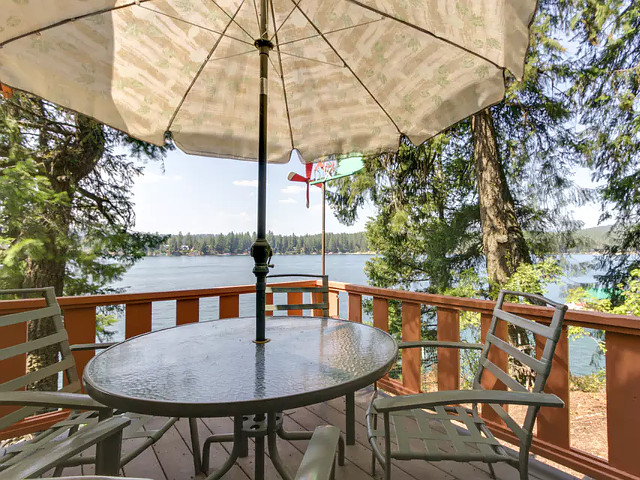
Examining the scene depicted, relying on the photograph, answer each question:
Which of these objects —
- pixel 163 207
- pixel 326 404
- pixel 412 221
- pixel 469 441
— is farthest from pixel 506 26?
pixel 163 207

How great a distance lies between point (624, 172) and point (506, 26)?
684cm

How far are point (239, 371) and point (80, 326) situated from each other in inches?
65.1

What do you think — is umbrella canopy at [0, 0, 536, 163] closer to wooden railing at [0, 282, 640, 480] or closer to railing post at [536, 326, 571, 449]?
wooden railing at [0, 282, 640, 480]

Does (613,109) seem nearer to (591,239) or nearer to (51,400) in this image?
(591,239)

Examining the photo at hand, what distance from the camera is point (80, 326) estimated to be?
2.05 metres

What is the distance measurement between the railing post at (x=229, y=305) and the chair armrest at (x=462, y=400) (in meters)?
2.03

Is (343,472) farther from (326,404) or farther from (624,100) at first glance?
(624,100)

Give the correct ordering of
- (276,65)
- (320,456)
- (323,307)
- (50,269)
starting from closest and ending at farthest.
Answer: (320,456) → (276,65) → (323,307) → (50,269)

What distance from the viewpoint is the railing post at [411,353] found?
232 centimetres

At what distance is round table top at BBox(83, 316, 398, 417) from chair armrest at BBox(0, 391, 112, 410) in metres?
0.04

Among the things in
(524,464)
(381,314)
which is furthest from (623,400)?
(381,314)

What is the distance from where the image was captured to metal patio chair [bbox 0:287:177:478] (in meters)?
0.87

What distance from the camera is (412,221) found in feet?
28.0

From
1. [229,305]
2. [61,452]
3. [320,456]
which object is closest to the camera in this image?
[320,456]
